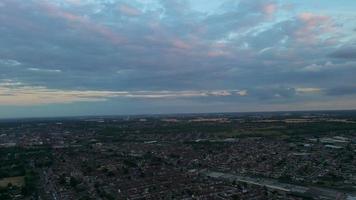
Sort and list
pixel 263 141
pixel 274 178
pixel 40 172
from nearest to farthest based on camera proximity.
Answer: pixel 274 178 < pixel 40 172 < pixel 263 141

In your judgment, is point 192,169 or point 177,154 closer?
point 192,169

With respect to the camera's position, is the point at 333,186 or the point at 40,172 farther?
the point at 40,172

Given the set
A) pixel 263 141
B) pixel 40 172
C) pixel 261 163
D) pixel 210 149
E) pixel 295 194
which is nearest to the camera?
pixel 295 194

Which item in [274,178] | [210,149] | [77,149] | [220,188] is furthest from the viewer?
[77,149]

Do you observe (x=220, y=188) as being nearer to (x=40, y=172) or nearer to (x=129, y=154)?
(x=40, y=172)

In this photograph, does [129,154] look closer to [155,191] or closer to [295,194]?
[155,191]

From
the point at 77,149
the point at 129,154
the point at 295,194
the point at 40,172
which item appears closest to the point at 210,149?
the point at 129,154

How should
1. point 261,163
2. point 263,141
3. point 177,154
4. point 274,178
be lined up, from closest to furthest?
point 274,178
point 261,163
point 177,154
point 263,141

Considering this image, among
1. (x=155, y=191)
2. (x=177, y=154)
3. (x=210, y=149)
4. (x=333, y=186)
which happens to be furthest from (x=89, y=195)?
(x=210, y=149)
